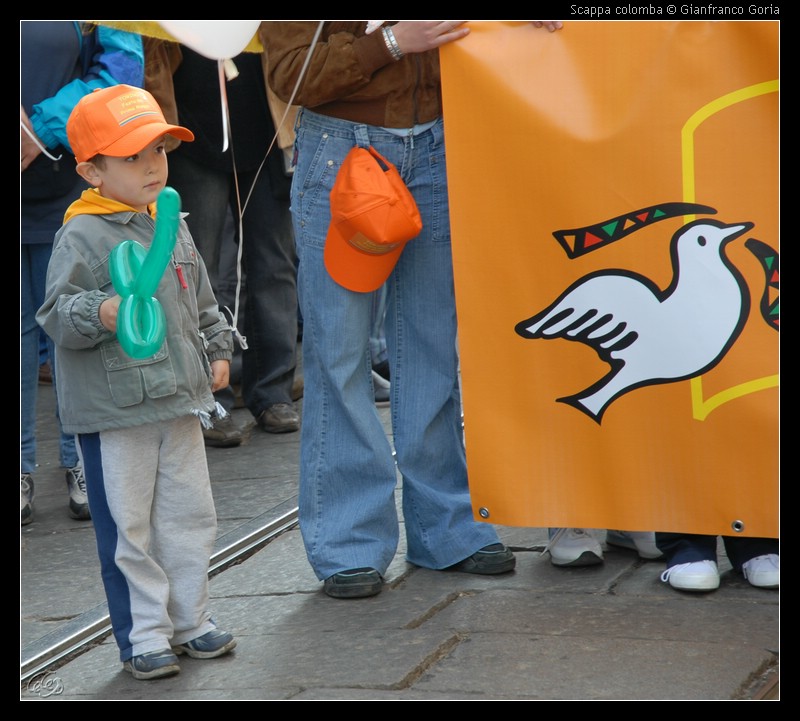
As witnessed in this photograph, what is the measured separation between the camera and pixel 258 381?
5.05 metres

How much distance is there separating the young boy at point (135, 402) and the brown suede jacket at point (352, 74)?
37 centimetres

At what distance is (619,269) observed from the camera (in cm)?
281

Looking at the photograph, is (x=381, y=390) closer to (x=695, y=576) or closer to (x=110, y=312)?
(x=695, y=576)

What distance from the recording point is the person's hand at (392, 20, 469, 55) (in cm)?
283

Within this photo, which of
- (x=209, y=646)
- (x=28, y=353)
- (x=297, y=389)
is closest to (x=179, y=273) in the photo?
(x=209, y=646)

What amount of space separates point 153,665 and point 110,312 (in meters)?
0.77

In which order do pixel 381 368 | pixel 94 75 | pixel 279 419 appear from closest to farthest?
pixel 94 75, pixel 279 419, pixel 381 368

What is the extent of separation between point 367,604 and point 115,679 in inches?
25.4

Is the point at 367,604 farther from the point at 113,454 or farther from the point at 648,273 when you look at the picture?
the point at 648,273

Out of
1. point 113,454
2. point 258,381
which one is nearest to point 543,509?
point 113,454

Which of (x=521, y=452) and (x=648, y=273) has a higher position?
(x=648, y=273)

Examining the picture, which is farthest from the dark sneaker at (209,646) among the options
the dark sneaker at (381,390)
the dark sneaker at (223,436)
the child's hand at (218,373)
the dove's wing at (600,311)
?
the dark sneaker at (381,390)

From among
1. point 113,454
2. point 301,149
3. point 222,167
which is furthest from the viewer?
point 222,167

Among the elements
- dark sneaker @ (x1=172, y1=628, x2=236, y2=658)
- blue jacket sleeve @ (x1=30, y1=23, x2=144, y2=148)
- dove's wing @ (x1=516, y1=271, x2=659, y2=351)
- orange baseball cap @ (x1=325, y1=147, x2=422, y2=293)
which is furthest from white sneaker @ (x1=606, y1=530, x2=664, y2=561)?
blue jacket sleeve @ (x1=30, y1=23, x2=144, y2=148)
